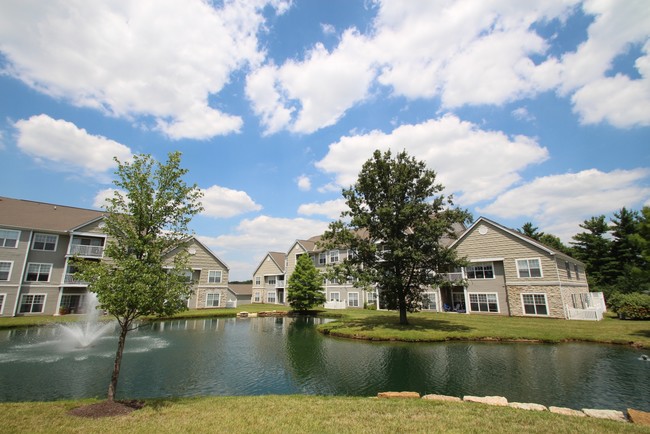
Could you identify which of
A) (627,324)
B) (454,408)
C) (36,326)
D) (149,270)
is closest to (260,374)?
(149,270)

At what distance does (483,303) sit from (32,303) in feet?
160

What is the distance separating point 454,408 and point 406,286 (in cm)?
1810

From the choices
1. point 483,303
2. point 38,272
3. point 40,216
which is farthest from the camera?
point 40,216

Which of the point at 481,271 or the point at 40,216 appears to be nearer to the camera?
the point at 481,271

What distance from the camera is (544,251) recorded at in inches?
1228

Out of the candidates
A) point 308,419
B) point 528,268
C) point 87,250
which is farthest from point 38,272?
point 528,268

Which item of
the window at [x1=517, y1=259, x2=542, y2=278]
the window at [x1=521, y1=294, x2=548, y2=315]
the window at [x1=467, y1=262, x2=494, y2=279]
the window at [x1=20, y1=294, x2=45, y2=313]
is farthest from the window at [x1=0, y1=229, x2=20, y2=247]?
the window at [x1=521, y1=294, x2=548, y2=315]

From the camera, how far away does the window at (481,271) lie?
113ft

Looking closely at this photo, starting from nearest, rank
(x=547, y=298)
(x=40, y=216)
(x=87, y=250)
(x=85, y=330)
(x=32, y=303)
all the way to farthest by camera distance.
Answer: (x=85, y=330) < (x=547, y=298) < (x=32, y=303) < (x=40, y=216) < (x=87, y=250)

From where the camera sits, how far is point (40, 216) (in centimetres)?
3753

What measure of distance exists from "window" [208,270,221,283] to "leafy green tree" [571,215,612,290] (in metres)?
55.5

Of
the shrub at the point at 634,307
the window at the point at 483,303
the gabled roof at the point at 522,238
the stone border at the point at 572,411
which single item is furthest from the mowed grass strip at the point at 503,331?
the stone border at the point at 572,411

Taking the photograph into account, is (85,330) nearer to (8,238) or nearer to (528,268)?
(8,238)

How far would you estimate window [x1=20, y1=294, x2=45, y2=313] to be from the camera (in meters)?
34.3
